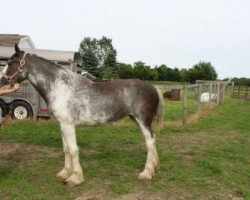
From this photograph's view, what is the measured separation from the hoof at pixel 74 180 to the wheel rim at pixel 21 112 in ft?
23.0

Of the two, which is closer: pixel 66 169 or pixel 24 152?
pixel 66 169

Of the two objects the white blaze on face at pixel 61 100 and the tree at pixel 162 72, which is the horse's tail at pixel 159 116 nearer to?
the white blaze on face at pixel 61 100

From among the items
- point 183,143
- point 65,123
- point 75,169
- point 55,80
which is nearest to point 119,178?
point 75,169

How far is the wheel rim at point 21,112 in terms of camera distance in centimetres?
1292

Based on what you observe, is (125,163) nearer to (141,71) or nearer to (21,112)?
(21,112)

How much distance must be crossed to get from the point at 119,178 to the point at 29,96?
7029 mm

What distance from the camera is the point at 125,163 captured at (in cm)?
766

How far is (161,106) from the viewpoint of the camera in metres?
7.04

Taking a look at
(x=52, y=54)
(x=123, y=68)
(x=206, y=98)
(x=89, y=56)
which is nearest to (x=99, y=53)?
(x=89, y=56)

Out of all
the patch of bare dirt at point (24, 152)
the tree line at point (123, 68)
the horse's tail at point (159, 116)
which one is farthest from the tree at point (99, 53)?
the horse's tail at point (159, 116)

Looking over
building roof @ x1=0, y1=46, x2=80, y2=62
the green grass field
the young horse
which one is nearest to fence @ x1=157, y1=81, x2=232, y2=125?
the green grass field

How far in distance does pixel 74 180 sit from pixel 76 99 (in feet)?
4.16

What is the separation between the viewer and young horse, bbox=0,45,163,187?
633 centimetres

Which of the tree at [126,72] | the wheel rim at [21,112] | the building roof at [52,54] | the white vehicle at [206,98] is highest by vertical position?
the tree at [126,72]
